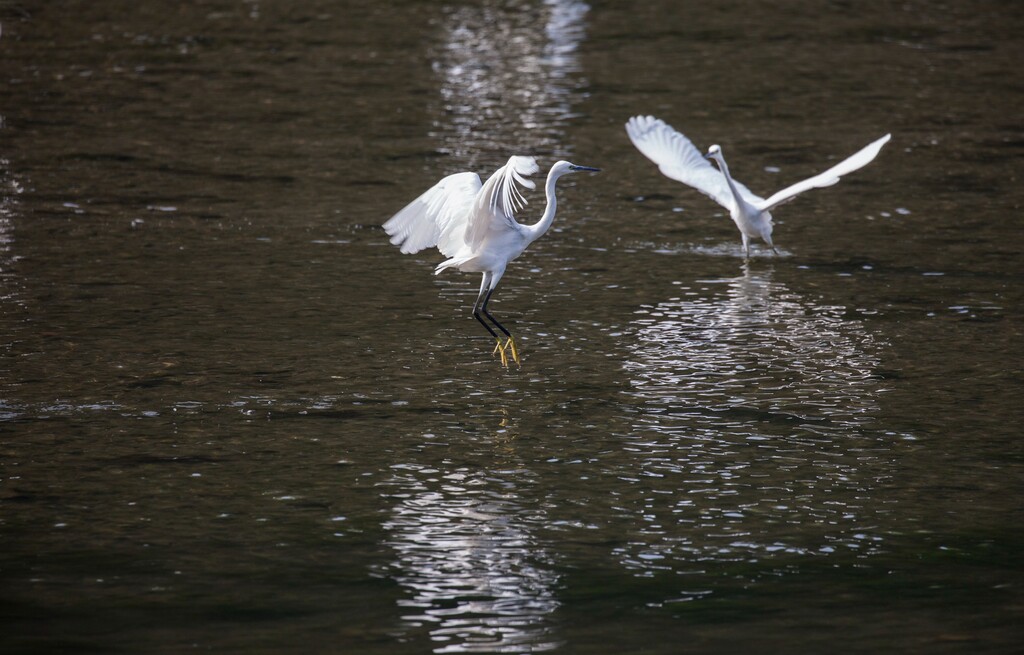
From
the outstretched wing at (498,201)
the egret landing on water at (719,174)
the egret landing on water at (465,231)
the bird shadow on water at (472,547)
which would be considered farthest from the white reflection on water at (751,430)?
the outstretched wing at (498,201)

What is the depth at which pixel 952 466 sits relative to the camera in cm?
659

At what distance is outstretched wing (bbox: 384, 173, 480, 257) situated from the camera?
8172mm

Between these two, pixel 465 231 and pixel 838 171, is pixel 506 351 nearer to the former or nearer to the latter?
pixel 465 231

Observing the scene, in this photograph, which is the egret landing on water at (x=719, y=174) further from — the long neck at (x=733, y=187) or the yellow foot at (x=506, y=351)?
the yellow foot at (x=506, y=351)

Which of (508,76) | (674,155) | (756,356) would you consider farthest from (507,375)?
(508,76)

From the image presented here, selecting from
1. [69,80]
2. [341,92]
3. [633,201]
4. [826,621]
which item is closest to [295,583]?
[826,621]

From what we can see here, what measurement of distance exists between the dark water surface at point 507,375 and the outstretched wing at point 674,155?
1.45 ft

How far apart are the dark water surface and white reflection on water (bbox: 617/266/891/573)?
25 mm

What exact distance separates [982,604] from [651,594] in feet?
4.03

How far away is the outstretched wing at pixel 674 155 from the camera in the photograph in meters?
11.0

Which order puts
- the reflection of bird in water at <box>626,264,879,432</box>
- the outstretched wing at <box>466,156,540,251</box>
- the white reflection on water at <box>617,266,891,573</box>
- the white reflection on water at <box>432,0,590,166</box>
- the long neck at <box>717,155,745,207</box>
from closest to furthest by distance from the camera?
1. the white reflection on water at <box>617,266,891,573</box>
2. the outstretched wing at <box>466,156,540,251</box>
3. the reflection of bird in water at <box>626,264,879,432</box>
4. the long neck at <box>717,155,745,207</box>
5. the white reflection on water at <box>432,0,590,166</box>

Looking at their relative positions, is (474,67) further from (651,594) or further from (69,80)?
(651,594)

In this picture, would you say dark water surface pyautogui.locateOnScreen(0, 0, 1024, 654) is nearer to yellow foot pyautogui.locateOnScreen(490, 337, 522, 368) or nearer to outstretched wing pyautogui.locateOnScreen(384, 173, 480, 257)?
yellow foot pyautogui.locateOnScreen(490, 337, 522, 368)

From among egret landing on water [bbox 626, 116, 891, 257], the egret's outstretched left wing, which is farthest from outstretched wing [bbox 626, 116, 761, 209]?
the egret's outstretched left wing
